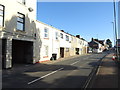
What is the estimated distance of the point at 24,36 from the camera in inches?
742

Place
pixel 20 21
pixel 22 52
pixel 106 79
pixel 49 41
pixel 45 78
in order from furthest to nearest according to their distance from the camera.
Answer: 1. pixel 49 41
2. pixel 22 52
3. pixel 20 21
4. pixel 45 78
5. pixel 106 79

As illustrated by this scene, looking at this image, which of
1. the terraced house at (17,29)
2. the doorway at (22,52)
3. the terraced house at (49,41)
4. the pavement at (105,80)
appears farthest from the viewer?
the terraced house at (49,41)

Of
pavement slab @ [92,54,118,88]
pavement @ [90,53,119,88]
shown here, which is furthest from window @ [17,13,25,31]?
pavement slab @ [92,54,118,88]

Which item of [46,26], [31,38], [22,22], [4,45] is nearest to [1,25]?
[4,45]

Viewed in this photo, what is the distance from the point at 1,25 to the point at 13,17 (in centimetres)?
224

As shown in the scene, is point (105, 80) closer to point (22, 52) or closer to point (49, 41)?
point (22, 52)

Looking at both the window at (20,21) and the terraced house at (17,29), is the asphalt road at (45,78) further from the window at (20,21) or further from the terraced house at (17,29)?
the window at (20,21)

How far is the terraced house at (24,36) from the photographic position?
51.7ft

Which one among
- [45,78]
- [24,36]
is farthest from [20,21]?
[45,78]

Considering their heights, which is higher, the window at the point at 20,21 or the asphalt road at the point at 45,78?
the window at the point at 20,21

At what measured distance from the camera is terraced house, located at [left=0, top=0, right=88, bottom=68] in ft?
51.7

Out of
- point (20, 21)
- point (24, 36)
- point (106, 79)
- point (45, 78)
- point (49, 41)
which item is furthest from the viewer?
point (49, 41)


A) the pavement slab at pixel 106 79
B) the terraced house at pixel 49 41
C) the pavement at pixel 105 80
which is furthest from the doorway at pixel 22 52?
the pavement slab at pixel 106 79

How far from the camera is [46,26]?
26.0 m
